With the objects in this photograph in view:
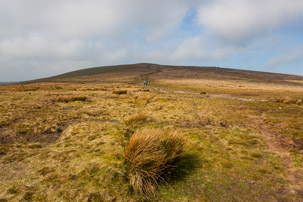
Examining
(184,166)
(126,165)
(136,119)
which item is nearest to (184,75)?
(136,119)

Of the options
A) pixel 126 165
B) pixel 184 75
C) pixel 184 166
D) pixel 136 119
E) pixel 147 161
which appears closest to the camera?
pixel 147 161

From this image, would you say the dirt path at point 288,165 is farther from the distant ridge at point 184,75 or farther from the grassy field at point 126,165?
the distant ridge at point 184,75

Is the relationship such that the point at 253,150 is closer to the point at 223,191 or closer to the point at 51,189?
the point at 223,191

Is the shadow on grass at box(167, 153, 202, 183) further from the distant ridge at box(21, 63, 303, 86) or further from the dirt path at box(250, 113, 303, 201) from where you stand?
the distant ridge at box(21, 63, 303, 86)

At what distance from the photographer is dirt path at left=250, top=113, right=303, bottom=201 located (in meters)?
4.66

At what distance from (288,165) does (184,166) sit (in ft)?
13.1

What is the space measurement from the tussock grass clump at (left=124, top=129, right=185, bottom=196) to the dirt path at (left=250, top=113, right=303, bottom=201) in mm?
3615

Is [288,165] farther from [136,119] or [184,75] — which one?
[184,75]

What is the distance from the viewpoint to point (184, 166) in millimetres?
5918

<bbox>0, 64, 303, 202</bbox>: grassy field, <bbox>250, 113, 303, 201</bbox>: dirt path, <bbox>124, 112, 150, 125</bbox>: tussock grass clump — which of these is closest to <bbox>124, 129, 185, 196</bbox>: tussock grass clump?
<bbox>0, 64, 303, 202</bbox>: grassy field

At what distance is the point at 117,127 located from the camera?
10023 mm

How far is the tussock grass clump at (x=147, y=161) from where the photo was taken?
4625 millimetres

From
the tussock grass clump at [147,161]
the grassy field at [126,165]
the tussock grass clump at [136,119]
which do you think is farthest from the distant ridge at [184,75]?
the tussock grass clump at [147,161]

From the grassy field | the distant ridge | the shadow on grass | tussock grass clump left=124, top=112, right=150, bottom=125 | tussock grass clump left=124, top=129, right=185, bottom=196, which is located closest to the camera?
the grassy field
